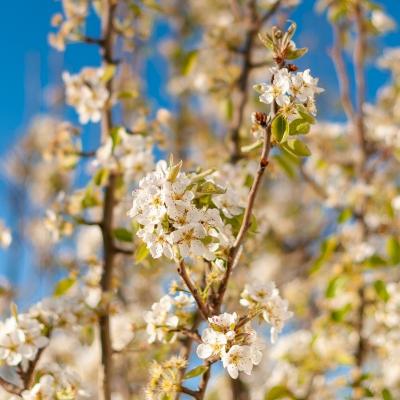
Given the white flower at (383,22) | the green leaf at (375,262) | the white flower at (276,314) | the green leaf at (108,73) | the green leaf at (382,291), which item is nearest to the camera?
the white flower at (276,314)

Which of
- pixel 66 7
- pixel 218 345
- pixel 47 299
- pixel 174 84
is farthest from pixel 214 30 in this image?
pixel 174 84

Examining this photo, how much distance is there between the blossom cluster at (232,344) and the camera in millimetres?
1057

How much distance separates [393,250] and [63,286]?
1.43 metres

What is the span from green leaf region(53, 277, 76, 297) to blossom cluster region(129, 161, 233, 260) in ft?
2.85

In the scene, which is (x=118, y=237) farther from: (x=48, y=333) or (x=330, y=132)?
(x=330, y=132)

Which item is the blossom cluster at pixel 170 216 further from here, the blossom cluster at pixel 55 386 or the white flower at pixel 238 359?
the blossom cluster at pixel 55 386

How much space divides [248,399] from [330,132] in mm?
1593

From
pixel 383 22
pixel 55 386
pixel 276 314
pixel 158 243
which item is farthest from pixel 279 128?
pixel 383 22

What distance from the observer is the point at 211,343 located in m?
1.09

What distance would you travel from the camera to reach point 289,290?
3.59m

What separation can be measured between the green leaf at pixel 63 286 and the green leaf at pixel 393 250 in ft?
4.52

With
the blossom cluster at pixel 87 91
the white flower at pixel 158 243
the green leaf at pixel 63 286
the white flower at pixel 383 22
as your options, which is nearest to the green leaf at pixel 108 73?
the blossom cluster at pixel 87 91

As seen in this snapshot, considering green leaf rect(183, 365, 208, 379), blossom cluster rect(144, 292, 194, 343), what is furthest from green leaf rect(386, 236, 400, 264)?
green leaf rect(183, 365, 208, 379)

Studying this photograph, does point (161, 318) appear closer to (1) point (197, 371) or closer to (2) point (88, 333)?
(1) point (197, 371)
